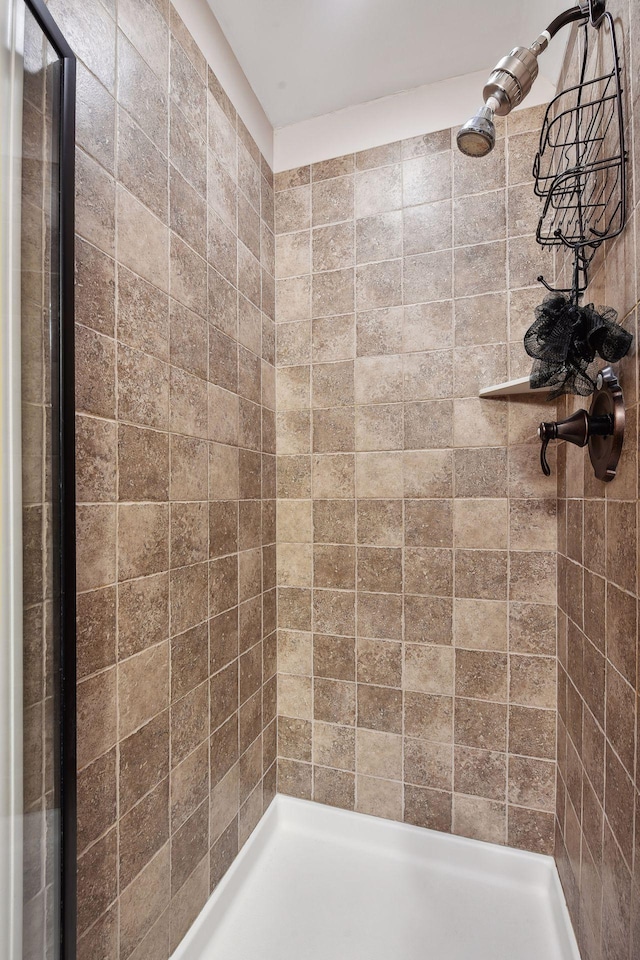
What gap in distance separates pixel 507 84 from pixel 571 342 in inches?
22.4

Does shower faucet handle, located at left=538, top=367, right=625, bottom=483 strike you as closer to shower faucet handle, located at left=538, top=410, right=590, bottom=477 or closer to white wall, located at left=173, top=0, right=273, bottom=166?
shower faucet handle, located at left=538, top=410, right=590, bottom=477

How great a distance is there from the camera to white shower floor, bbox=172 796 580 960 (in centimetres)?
126

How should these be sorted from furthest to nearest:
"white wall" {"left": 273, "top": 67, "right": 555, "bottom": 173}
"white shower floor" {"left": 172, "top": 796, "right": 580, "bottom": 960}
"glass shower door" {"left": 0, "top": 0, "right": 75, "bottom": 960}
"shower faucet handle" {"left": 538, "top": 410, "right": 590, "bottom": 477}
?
1. "white wall" {"left": 273, "top": 67, "right": 555, "bottom": 173}
2. "white shower floor" {"left": 172, "top": 796, "right": 580, "bottom": 960}
3. "shower faucet handle" {"left": 538, "top": 410, "right": 590, "bottom": 477}
4. "glass shower door" {"left": 0, "top": 0, "right": 75, "bottom": 960}

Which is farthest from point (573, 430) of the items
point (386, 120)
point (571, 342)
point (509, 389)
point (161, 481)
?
point (386, 120)

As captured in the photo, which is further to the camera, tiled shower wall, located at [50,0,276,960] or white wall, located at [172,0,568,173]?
white wall, located at [172,0,568,173]

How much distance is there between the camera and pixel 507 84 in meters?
1.00

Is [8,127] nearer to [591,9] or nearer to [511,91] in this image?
[511,91]

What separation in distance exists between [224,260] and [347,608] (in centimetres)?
119

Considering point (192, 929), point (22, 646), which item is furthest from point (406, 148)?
point (192, 929)

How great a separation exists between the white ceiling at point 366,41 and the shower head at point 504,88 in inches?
18.9

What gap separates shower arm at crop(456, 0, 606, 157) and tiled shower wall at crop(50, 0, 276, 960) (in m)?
0.70

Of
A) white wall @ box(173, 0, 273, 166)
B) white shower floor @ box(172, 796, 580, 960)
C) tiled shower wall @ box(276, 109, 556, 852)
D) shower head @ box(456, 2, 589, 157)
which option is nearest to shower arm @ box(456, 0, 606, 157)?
shower head @ box(456, 2, 589, 157)

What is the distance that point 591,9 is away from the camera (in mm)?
1033

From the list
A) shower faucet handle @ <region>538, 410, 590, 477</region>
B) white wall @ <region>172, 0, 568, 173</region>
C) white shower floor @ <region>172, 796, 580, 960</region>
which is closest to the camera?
shower faucet handle @ <region>538, 410, 590, 477</region>
